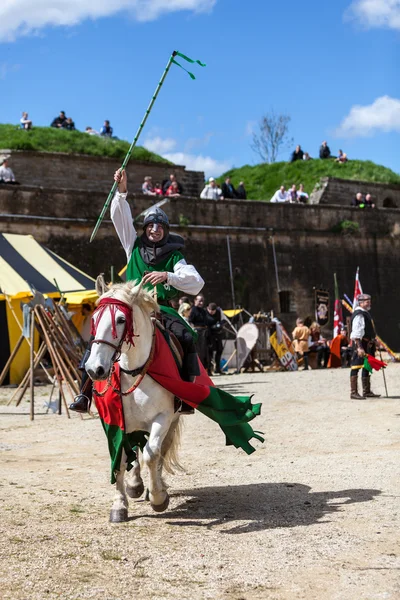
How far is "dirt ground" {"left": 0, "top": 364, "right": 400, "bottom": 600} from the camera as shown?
448 cm

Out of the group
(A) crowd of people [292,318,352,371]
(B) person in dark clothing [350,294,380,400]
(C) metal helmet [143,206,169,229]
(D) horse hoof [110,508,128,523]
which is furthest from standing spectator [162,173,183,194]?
(D) horse hoof [110,508,128,523]

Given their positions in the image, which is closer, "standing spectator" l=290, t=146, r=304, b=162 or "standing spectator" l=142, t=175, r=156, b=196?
"standing spectator" l=142, t=175, r=156, b=196

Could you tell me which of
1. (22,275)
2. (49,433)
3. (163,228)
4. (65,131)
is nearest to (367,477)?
(163,228)

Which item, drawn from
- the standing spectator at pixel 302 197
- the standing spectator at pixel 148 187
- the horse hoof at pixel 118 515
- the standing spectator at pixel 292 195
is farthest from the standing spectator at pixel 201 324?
the standing spectator at pixel 302 197

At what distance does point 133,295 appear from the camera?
235 inches

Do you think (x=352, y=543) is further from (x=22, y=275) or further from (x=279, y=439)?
Answer: (x=22, y=275)

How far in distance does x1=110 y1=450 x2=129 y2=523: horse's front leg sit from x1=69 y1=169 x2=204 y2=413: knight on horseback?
604mm

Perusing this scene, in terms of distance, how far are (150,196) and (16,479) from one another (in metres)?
20.6

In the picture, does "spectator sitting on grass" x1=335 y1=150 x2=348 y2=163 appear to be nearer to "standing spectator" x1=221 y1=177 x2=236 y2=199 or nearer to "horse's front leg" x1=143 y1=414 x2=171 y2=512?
"standing spectator" x1=221 y1=177 x2=236 y2=199

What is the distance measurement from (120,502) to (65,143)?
26.5 m

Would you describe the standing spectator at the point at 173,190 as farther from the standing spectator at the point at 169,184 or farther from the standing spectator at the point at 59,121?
the standing spectator at the point at 59,121

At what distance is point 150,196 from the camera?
27.6 metres

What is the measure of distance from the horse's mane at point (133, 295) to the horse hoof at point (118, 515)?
54.1 inches

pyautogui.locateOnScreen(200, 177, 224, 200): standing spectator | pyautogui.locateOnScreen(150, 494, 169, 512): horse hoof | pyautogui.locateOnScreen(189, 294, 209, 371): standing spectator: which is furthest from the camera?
pyautogui.locateOnScreen(200, 177, 224, 200): standing spectator
